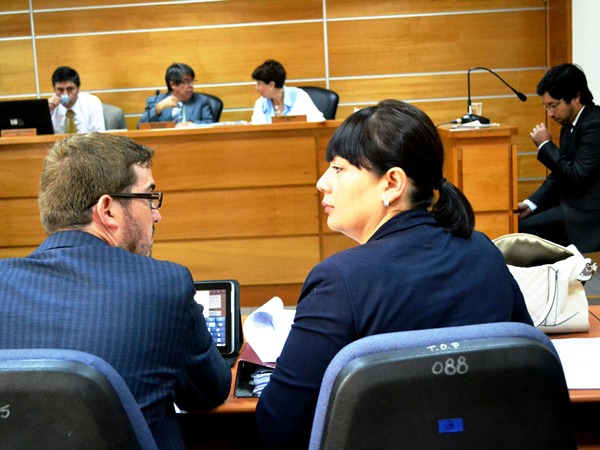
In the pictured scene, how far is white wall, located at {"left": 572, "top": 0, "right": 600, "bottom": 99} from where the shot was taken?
20.1 feet

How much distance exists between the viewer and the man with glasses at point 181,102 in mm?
6465

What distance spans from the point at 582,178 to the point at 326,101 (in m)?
A: 2.29

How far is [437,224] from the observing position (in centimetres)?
156

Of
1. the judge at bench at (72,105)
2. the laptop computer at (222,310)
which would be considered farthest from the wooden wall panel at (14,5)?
the laptop computer at (222,310)

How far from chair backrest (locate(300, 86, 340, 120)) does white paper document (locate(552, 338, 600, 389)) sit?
445 centimetres

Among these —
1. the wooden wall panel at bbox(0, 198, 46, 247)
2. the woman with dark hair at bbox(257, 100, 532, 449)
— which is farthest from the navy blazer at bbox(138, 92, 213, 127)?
the woman with dark hair at bbox(257, 100, 532, 449)

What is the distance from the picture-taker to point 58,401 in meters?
1.15

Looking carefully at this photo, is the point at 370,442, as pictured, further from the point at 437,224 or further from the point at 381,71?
the point at 381,71

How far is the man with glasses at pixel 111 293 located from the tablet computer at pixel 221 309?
0.30m

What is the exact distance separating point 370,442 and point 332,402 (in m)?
0.08

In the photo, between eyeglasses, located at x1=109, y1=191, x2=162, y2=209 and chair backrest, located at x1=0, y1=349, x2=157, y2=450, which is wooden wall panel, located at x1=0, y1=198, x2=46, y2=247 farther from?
chair backrest, located at x1=0, y1=349, x2=157, y2=450

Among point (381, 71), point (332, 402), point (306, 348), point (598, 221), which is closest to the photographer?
point (332, 402)

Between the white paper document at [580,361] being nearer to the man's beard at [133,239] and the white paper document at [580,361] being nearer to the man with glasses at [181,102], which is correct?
the man's beard at [133,239]

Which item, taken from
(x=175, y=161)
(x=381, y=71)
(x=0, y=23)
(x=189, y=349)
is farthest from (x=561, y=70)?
(x=0, y=23)
